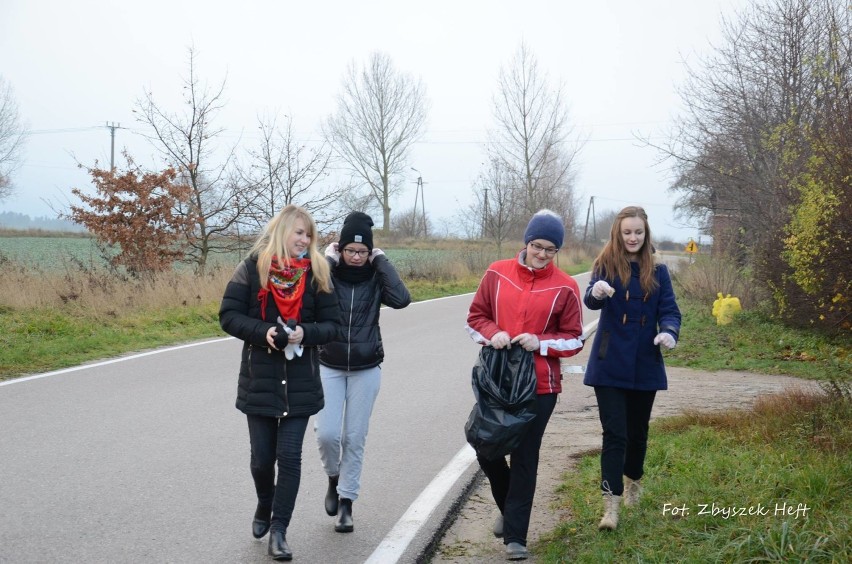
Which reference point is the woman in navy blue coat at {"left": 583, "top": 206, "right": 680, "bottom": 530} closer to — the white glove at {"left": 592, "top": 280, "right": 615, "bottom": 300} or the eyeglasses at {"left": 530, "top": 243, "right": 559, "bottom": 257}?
the white glove at {"left": 592, "top": 280, "right": 615, "bottom": 300}

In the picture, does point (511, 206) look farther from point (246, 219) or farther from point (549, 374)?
point (549, 374)

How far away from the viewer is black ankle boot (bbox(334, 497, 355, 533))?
4844mm

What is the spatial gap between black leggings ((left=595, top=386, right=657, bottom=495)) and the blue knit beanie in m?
0.97

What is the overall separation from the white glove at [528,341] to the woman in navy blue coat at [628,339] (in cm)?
56

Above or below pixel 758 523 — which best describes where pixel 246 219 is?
above

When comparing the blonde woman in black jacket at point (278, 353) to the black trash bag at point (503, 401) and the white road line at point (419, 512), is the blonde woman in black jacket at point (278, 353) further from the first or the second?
the black trash bag at point (503, 401)

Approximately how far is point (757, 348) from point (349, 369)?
9.79 metres

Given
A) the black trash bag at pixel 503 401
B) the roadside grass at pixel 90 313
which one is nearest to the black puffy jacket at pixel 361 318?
the black trash bag at pixel 503 401

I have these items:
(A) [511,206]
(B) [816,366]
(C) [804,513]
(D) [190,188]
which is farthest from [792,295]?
(A) [511,206]

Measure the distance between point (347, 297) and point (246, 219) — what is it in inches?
610

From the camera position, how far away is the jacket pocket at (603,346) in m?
4.88

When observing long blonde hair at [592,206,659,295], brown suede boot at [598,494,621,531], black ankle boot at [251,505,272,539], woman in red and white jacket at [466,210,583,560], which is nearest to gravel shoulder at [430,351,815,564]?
woman in red and white jacket at [466,210,583,560]

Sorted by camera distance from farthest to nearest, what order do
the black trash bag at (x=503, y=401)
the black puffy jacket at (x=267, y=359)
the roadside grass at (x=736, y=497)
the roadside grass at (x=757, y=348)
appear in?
the roadside grass at (x=757, y=348) → the black puffy jacket at (x=267, y=359) → the black trash bag at (x=503, y=401) → the roadside grass at (x=736, y=497)

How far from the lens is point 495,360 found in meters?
4.42
